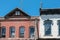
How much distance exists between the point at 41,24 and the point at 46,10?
222 centimetres

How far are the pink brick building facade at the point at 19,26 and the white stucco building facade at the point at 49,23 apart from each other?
2.47ft

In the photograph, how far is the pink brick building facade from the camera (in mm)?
60000

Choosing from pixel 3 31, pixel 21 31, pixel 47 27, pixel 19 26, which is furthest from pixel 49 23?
pixel 3 31

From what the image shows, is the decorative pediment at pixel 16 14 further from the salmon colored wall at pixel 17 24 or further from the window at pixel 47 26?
the window at pixel 47 26

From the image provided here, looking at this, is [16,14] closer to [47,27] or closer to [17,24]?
[17,24]

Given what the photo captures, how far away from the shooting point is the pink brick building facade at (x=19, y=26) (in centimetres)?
6000

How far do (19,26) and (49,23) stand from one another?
437 cm

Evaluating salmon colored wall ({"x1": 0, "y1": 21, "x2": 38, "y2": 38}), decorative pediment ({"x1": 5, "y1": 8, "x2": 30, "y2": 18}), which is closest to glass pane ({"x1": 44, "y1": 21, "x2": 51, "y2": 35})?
salmon colored wall ({"x1": 0, "y1": 21, "x2": 38, "y2": 38})

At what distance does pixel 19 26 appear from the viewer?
2376 inches

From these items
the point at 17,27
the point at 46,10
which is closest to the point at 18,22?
the point at 17,27

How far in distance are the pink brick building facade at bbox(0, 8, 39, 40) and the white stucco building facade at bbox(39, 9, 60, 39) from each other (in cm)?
75

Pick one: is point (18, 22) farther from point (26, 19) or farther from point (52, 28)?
point (52, 28)

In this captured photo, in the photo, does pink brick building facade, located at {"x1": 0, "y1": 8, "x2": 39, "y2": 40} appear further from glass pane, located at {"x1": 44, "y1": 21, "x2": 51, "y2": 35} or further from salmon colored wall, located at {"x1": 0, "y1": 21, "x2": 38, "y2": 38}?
glass pane, located at {"x1": 44, "y1": 21, "x2": 51, "y2": 35}

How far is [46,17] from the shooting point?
60312mm
